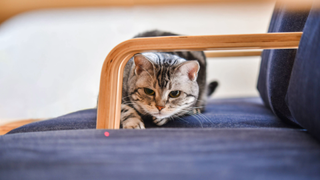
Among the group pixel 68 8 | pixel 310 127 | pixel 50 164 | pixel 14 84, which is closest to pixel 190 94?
pixel 310 127

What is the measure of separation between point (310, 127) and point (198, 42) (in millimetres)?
387

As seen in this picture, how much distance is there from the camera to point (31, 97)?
2176mm

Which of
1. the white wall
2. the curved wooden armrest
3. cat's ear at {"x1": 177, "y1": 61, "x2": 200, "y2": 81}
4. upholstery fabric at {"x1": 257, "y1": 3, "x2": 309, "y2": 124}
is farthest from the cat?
the white wall

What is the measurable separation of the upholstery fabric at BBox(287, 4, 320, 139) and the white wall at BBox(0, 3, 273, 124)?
65.0 inches

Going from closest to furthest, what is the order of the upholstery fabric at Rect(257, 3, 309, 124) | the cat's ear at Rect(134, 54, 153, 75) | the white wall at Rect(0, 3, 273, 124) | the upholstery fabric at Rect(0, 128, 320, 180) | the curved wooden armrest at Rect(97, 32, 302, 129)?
the upholstery fabric at Rect(0, 128, 320, 180) → the curved wooden armrest at Rect(97, 32, 302, 129) → the upholstery fabric at Rect(257, 3, 309, 124) → the cat's ear at Rect(134, 54, 153, 75) → the white wall at Rect(0, 3, 273, 124)

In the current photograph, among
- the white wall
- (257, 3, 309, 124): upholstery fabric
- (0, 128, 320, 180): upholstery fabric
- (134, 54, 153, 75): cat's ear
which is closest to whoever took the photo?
(0, 128, 320, 180): upholstery fabric

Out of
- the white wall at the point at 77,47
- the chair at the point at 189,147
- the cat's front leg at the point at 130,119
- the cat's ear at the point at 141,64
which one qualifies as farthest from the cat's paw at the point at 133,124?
the white wall at the point at 77,47

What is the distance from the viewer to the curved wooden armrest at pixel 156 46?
2.02ft

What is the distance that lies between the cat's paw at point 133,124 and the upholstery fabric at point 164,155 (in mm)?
198

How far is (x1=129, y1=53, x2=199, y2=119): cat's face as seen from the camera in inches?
33.9

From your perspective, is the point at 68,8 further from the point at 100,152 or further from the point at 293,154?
the point at 293,154

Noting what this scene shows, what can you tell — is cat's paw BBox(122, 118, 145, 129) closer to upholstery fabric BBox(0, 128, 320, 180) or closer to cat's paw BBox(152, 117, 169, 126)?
cat's paw BBox(152, 117, 169, 126)

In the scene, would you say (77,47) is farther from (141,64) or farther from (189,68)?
(189,68)

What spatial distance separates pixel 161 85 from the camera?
876 millimetres
